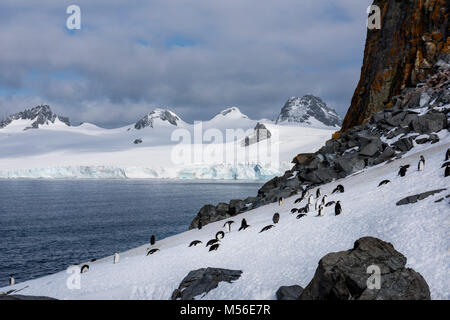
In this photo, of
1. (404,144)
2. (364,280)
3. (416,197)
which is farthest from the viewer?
(404,144)

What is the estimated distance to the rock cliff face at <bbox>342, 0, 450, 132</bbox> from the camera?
49375 mm

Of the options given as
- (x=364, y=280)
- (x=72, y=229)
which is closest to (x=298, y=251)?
(x=364, y=280)

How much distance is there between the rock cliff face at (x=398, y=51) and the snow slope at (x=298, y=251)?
A: 26.4 m

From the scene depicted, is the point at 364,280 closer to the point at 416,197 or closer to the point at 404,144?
the point at 416,197

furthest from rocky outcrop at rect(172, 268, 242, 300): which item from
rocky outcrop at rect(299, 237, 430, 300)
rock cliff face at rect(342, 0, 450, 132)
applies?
rock cliff face at rect(342, 0, 450, 132)

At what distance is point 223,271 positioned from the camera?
60.7 ft

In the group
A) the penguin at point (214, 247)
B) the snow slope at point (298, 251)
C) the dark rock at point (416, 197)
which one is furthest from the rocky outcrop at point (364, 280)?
the penguin at point (214, 247)

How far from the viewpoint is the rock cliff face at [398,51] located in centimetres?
4938

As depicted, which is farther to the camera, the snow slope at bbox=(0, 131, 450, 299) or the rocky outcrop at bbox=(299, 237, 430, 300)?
the snow slope at bbox=(0, 131, 450, 299)

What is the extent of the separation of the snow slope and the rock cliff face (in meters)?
26.4

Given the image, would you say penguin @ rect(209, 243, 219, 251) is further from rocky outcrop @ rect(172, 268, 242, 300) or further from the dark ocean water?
the dark ocean water

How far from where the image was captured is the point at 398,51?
5428 cm

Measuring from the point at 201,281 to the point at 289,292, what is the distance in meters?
4.49

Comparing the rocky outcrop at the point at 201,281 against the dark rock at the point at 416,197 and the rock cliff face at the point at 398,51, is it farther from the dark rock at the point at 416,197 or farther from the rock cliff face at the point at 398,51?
the rock cliff face at the point at 398,51
